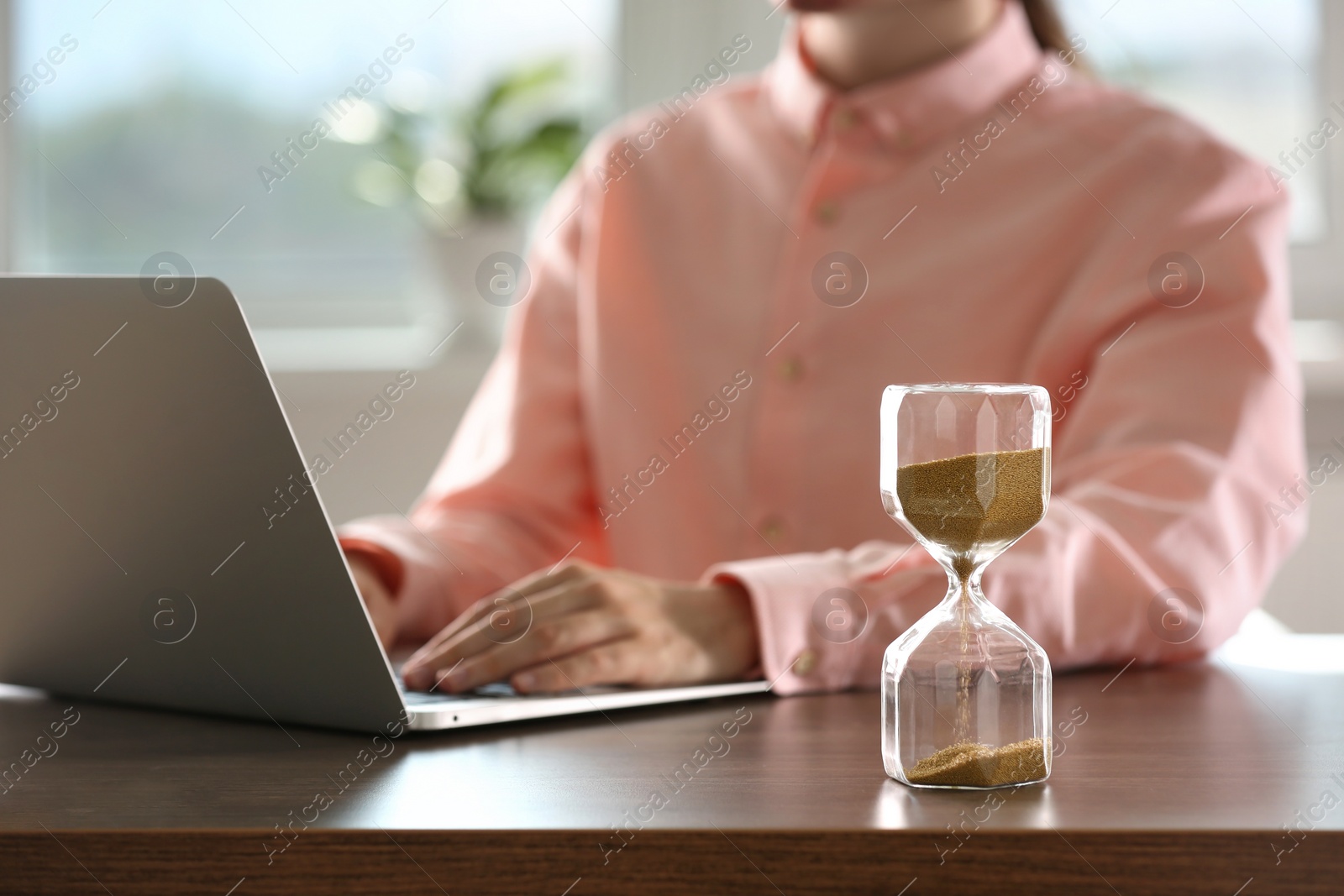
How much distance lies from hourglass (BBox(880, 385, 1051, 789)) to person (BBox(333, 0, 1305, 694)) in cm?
28

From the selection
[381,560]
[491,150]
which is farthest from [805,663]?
[491,150]

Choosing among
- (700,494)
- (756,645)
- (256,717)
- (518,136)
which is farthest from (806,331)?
(518,136)

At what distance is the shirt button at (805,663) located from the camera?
0.89 metres

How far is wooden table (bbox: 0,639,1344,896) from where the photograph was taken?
533 mm

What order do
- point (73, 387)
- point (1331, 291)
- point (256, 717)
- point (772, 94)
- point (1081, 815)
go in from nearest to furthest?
point (1081, 815) < point (73, 387) < point (256, 717) < point (772, 94) < point (1331, 291)

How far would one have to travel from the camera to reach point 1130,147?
129cm

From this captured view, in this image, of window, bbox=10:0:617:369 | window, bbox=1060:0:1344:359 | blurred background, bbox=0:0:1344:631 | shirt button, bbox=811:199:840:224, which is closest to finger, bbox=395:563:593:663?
shirt button, bbox=811:199:840:224

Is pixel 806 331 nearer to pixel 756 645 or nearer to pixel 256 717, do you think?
pixel 756 645

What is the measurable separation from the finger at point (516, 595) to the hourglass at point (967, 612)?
0.30 meters

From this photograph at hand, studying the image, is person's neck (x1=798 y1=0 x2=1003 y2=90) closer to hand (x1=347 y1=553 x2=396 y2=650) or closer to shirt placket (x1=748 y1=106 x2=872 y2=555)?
shirt placket (x1=748 y1=106 x2=872 y2=555)

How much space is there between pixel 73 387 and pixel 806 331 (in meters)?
0.80

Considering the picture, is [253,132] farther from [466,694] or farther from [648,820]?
[648,820]

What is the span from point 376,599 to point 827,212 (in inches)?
24.2

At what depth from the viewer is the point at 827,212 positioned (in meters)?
1.37
